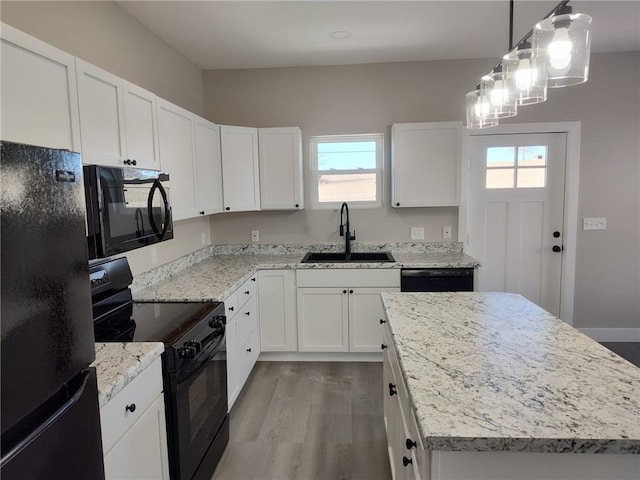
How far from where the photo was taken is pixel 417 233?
3848 mm

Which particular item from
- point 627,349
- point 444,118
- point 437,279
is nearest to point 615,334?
point 627,349

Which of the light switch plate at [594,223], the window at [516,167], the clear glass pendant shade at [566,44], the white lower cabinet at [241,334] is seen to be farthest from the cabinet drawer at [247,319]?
the light switch plate at [594,223]

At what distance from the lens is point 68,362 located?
892 millimetres

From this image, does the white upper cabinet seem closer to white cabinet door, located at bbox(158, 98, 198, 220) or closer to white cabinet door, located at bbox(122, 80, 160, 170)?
white cabinet door, located at bbox(158, 98, 198, 220)

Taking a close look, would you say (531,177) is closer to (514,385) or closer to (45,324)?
(514,385)

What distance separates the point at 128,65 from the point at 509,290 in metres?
3.77

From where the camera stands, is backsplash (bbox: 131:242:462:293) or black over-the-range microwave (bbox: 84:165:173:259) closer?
black over-the-range microwave (bbox: 84:165:173:259)

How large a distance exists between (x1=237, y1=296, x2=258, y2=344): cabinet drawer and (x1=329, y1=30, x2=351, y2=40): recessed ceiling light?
7.06 ft

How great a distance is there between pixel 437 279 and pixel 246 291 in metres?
1.54

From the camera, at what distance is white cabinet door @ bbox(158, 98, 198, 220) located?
247 centimetres

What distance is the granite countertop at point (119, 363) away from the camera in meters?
1.25

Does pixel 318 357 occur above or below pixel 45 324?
below

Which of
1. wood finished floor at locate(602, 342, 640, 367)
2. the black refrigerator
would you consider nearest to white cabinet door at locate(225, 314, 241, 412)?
the black refrigerator

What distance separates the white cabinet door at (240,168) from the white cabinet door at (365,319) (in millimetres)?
1256
